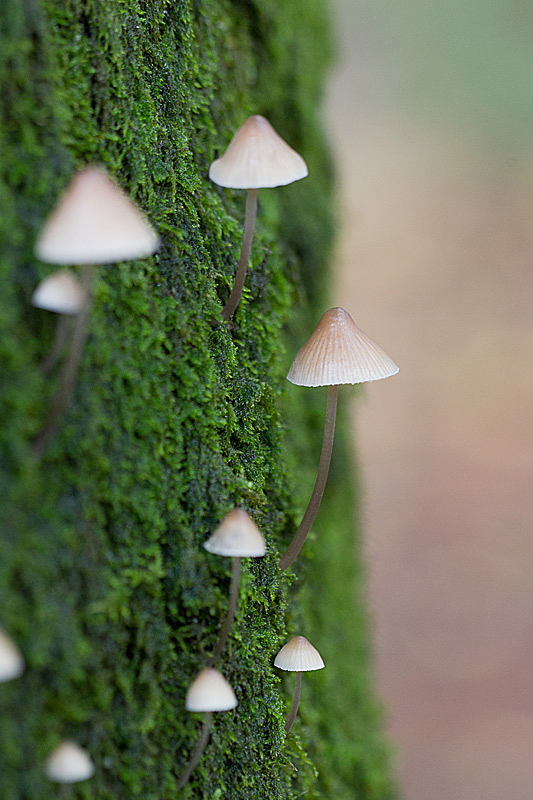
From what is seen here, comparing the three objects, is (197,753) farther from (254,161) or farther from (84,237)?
Answer: (254,161)

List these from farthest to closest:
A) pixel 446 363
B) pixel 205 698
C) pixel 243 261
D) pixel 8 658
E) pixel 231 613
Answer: pixel 446 363, pixel 243 261, pixel 231 613, pixel 205 698, pixel 8 658

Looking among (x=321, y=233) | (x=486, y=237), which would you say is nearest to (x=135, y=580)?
(x=321, y=233)

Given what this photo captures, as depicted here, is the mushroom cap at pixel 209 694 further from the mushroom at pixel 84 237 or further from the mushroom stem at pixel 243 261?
the mushroom stem at pixel 243 261

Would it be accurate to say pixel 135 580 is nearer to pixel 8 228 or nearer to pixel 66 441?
pixel 66 441

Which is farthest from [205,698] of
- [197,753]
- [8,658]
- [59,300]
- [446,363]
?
[446,363]

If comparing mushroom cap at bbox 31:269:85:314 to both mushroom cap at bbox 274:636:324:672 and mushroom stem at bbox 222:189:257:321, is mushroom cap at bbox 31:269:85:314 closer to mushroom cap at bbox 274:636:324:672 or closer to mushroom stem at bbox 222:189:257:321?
mushroom stem at bbox 222:189:257:321

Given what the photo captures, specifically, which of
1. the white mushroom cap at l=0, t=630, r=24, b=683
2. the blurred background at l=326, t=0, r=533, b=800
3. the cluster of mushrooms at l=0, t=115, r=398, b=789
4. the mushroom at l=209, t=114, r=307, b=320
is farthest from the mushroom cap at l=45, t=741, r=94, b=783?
the blurred background at l=326, t=0, r=533, b=800
